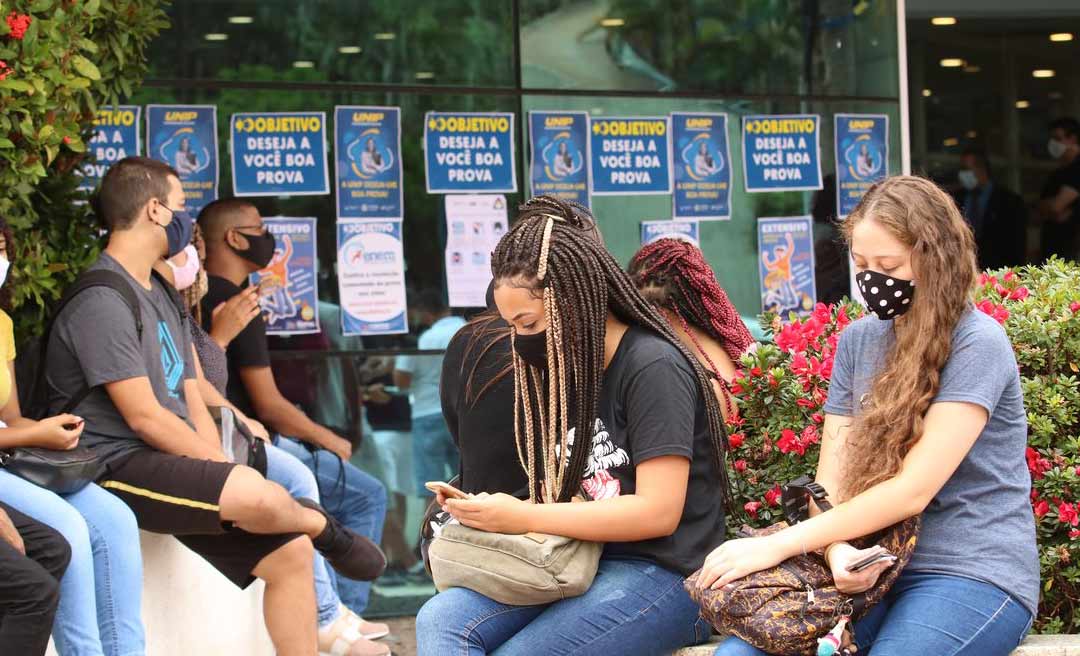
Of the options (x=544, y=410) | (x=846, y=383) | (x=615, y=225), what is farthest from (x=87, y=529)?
(x=615, y=225)

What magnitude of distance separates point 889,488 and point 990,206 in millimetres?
7493

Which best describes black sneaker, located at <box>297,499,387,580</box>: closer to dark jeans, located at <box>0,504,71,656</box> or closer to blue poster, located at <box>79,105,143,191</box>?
dark jeans, located at <box>0,504,71,656</box>

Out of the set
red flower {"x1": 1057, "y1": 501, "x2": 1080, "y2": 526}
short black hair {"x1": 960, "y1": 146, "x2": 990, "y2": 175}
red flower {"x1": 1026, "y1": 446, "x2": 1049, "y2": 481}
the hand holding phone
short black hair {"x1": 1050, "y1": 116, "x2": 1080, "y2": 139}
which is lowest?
red flower {"x1": 1057, "y1": 501, "x2": 1080, "y2": 526}

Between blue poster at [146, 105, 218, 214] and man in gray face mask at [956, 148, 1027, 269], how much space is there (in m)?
5.33

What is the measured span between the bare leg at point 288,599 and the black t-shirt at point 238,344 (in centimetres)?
154

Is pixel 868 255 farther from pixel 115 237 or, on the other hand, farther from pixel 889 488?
pixel 115 237

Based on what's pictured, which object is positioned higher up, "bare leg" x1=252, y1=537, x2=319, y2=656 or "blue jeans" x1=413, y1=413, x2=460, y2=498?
"blue jeans" x1=413, y1=413, x2=460, y2=498

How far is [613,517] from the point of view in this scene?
3605mm

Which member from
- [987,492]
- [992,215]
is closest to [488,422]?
[987,492]

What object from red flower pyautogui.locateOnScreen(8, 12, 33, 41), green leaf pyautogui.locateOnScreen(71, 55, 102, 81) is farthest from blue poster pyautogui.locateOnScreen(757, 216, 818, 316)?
red flower pyautogui.locateOnScreen(8, 12, 33, 41)

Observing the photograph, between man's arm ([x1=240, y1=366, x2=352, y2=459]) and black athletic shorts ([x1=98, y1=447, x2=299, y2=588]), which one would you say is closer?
black athletic shorts ([x1=98, y1=447, x2=299, y2=588])

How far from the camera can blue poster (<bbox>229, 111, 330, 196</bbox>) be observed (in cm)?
750

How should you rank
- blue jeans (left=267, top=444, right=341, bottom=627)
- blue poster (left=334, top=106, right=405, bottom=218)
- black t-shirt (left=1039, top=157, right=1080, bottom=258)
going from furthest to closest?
black t-shirt (left=1039, top=157, right=1080, bottom=258), blue poster (left=334, top=106, right=405, bottom=218), blue jeans (left=267, top=444, right=341, bottom=627)

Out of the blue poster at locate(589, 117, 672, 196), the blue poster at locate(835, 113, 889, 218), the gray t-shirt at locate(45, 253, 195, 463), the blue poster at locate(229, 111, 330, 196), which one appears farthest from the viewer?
the blue poster at locate(835, 113, 889, 218)
